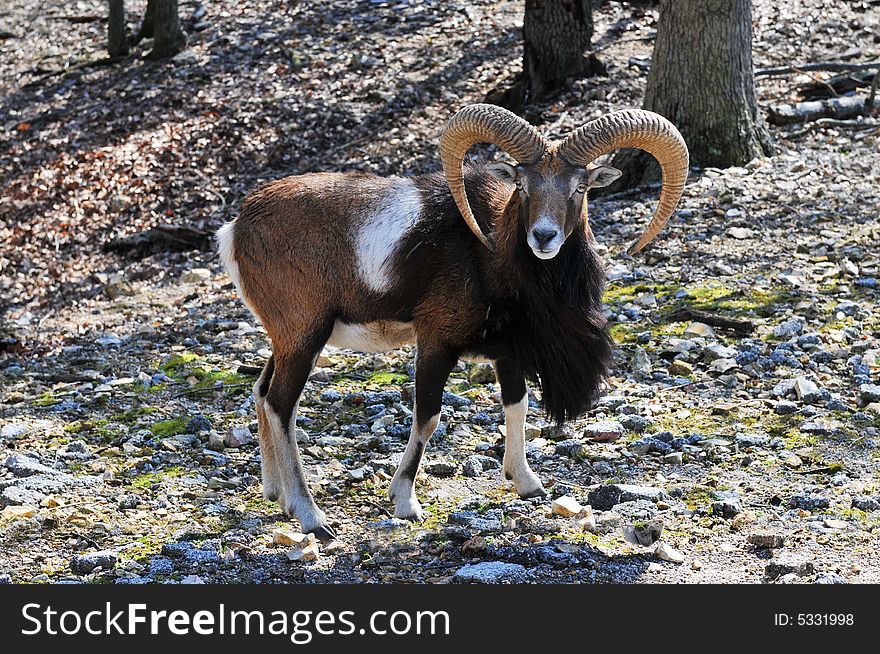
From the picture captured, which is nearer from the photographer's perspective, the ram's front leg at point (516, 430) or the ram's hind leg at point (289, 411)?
the ram's hind leg at point (289, 411)

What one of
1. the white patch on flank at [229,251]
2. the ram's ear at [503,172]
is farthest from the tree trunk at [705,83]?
the white patch on flank at [229,251]

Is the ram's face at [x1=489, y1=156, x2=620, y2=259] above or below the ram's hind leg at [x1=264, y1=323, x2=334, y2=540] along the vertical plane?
above

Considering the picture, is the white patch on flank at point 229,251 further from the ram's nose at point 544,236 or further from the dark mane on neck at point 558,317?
the ram's nose at point 544,236

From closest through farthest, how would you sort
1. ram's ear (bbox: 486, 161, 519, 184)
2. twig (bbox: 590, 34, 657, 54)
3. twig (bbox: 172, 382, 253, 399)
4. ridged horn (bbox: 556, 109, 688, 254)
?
ridged horn (bbox: 556, 109, 688, 254)
ram's ear (bbox: 486, 161, 519, 184)
twig (bbox: 172, 382, 253, 399)
twig (bbox: 590, 34, 657, 54)

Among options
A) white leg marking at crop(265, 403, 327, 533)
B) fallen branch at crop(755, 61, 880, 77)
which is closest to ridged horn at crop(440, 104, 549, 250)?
white leg marking at crop(265, 403, 327, 533)

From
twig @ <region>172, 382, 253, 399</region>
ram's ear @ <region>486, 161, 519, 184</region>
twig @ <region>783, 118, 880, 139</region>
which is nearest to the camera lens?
ram's ear @ <region>486, 161, 519, 184</region>

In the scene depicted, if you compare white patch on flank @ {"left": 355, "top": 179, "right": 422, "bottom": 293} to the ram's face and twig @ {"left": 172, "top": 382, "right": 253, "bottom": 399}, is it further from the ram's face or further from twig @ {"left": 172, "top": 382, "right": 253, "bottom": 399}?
twig @ {"left": 172, "top": 382, "right": 253, "bottom": 399}

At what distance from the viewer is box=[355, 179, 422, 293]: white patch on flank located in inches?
287

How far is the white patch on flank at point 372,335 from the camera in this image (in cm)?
743

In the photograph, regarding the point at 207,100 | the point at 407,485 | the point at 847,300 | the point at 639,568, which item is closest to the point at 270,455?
the point at 407,485

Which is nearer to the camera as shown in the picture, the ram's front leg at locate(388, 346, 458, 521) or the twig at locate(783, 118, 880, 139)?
the ram's front leg at locate(388, 346, 458, 521)

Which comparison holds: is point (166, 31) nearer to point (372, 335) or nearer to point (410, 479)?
point (372, 335)

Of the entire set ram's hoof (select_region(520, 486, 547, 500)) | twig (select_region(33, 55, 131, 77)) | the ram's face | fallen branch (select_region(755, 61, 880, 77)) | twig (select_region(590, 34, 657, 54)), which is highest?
the ram's face

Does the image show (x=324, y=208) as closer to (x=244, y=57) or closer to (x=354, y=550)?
(x=354, y=550)
